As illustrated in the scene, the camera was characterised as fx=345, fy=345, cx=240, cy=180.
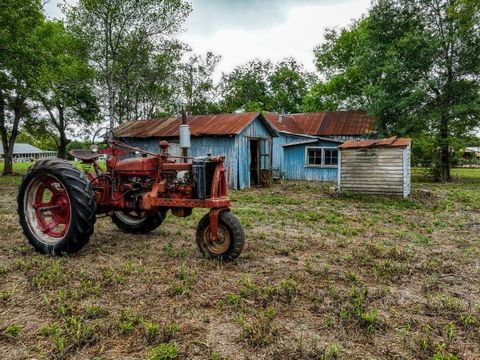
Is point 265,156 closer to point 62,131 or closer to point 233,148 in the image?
point 233,148

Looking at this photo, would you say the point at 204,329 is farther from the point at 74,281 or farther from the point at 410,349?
the point at 74,281

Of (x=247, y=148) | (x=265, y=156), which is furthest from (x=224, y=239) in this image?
(x=265, y=156)

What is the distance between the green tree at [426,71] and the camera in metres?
17.5

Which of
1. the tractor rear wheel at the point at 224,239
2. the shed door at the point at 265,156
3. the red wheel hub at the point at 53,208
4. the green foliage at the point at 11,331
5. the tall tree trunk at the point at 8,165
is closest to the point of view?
the green foliage at the point at 11,331

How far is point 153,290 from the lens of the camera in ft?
11.5

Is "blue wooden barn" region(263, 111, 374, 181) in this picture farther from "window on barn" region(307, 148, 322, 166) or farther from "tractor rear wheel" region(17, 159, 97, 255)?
"tractor rear wheel" region(17, 159, 97, 255)

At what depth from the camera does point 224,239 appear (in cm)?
448

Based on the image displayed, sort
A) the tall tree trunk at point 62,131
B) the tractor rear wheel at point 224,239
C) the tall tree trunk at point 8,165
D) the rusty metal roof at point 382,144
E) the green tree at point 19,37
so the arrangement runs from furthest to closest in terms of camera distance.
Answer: the tall tree trunk at point 62,131 → the tall tree trunk at point 8,165 → the green tree at point 19,37 → the rusty metal roof at point 382,144 → the tractor rear wheel at point 224,239

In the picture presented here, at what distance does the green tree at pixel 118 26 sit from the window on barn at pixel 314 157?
10441 millimetres

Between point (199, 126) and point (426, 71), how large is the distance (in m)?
12.5

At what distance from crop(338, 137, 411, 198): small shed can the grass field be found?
205 inches

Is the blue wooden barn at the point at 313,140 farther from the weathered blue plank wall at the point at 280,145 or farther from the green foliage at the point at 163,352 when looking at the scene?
the green foliage at the point at 163,352

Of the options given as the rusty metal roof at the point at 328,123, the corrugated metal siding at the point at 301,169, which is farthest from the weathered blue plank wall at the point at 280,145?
the corrugated metal siding at the point at 301,169

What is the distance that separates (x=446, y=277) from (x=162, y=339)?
331cm
